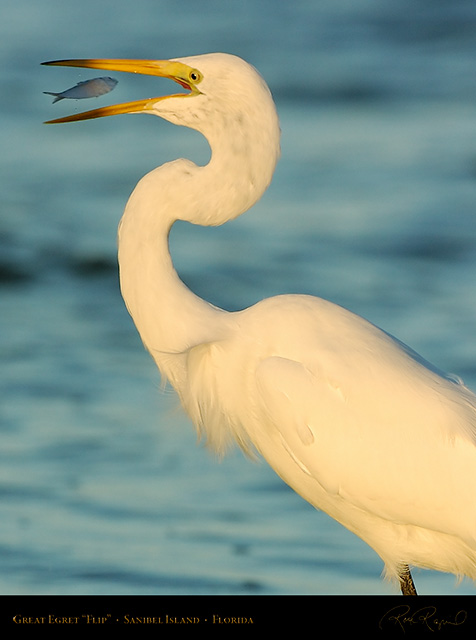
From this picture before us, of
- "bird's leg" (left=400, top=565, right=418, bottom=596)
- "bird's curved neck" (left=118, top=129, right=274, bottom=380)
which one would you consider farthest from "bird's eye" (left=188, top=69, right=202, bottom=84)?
"bird's leg" (left=400, top=565, right=418, bottom=596)

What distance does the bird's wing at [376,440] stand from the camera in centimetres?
403

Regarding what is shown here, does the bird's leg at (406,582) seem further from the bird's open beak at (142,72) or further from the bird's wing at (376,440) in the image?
the bird's open beak at (142,72)

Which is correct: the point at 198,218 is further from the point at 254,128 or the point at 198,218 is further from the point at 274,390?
the point at 274,390

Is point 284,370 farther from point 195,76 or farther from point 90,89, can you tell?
point 90,89

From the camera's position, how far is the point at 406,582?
14.1 ft

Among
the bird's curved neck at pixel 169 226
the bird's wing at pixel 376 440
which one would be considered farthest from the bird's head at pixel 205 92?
the bird's wing at pixel 376 440

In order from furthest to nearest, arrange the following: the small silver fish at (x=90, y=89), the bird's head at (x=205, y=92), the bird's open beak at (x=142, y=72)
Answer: the small silver fish at (x=90, y=89) < the bird's open beak at (x=142, y=72) < the bird's head at (x=205, y=92)

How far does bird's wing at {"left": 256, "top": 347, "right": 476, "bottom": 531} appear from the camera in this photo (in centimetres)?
403

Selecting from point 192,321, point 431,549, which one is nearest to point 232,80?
point 192,321

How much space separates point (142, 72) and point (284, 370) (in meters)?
1.14

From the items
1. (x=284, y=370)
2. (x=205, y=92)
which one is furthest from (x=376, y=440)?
(x=205, y=92)

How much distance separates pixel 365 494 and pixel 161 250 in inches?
42.5

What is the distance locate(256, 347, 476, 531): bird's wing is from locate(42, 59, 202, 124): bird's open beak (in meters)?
0.98
